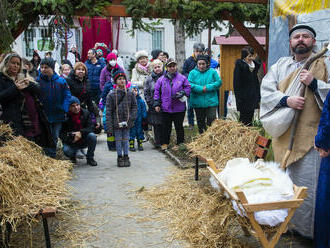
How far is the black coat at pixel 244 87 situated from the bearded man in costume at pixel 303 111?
4.18 m

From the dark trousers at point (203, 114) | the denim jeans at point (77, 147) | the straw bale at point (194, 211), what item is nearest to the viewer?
the straw bale at point (194, 211)

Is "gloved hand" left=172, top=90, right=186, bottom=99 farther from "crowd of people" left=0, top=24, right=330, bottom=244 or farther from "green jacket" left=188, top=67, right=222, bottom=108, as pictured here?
"green jacket" left=188, top=67, right=222, bottom=108

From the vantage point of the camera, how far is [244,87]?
321 inches

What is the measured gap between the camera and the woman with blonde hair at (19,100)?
517 cm

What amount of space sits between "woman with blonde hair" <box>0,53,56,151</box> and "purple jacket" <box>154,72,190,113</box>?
2.71m

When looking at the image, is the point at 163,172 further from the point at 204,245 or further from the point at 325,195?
the point at 325,195

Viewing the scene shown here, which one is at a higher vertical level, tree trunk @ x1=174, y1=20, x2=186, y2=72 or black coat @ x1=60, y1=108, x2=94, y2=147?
tree trunk @ x1=174, y1=20, x2=186, y2=72

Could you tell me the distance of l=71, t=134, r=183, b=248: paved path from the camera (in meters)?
4.06

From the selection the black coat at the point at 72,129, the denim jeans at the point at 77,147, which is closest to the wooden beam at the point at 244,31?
the black coat at the point at 72,129

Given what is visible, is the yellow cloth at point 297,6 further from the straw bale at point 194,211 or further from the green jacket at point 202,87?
the straw bale at point 194,211

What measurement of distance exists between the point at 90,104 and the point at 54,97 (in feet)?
4.40

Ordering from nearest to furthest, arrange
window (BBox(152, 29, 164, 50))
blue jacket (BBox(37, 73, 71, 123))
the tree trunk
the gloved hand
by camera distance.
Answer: blue jacket (BBox(37, 73, 71, 123)) < the gloved hand < the tree trunk < window (BBox(152, 29, 164, 50))

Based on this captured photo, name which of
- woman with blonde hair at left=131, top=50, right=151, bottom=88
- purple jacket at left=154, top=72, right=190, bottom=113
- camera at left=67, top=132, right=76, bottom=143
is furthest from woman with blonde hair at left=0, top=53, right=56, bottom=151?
woman with blonde hair at left=131, top=50, right=151, bottom=88

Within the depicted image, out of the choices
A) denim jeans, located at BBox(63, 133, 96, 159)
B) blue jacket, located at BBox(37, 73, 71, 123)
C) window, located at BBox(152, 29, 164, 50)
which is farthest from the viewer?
window, located at BBox(152, 29, 164, 50)
